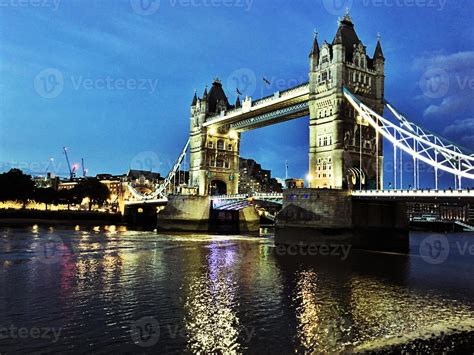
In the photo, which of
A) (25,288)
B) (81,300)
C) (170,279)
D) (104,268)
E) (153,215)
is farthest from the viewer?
(153,215)

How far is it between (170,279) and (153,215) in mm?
68317

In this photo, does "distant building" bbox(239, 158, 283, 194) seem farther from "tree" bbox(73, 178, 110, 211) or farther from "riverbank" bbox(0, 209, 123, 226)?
"riverbank" bbox(0, 209, 123, 226)

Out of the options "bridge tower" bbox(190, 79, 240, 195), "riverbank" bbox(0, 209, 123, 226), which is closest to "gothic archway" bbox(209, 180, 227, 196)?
"bridge tower" bbox(190, 79, 240, 195)

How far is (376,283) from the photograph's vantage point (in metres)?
20.5

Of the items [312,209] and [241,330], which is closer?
[241,330]

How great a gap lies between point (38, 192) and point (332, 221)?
71692 mm

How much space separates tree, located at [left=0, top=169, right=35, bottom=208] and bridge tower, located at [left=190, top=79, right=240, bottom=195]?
3018 centimetres

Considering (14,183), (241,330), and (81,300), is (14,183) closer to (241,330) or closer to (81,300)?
(81,300)

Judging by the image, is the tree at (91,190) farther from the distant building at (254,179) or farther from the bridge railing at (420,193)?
the bridge railing at (420,193)

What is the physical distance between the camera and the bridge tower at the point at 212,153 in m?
66.9

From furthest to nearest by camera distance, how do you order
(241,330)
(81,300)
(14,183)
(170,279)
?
1. (14,183)
2. (170,279)
3. (81,300)
4. (241,330)

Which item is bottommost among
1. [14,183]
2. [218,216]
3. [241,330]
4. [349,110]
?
[241,330]

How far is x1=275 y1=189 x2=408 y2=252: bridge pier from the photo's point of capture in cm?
3406

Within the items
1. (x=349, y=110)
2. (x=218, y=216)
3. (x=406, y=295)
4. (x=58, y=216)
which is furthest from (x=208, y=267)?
(x=58, y=216)
